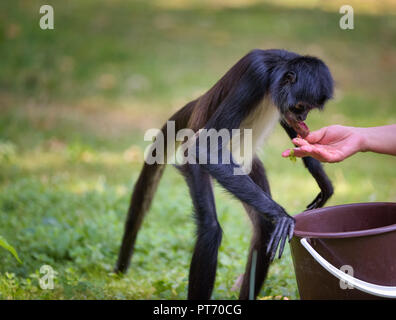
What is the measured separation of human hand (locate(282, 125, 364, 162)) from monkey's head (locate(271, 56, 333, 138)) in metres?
0.15

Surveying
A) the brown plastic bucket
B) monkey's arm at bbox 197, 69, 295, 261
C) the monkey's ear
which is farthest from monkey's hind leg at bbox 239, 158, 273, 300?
the brown plastic bucket

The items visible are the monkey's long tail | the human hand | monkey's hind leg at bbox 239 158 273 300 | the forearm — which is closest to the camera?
the human hand

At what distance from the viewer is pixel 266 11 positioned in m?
15.0

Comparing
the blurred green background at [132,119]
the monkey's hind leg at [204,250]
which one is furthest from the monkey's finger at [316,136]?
the monkey's hind leg at [204,250]

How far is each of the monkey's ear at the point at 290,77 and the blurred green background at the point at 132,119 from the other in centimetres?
87

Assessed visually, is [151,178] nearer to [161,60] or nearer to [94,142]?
[94,142]

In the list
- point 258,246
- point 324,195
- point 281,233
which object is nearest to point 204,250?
point 258,246

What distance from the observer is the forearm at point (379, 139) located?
3.53 metres

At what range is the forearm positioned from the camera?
353 cm

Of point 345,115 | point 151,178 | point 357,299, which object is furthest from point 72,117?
point 357,299

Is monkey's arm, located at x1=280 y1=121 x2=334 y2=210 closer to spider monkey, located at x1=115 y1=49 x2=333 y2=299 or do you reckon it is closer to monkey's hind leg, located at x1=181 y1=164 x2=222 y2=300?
spider monkey, located at x1=115 y1=49 x2=333 y2=299

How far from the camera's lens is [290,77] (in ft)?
12.3

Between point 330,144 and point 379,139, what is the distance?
312 mm

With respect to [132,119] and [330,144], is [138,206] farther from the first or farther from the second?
[132,119]
